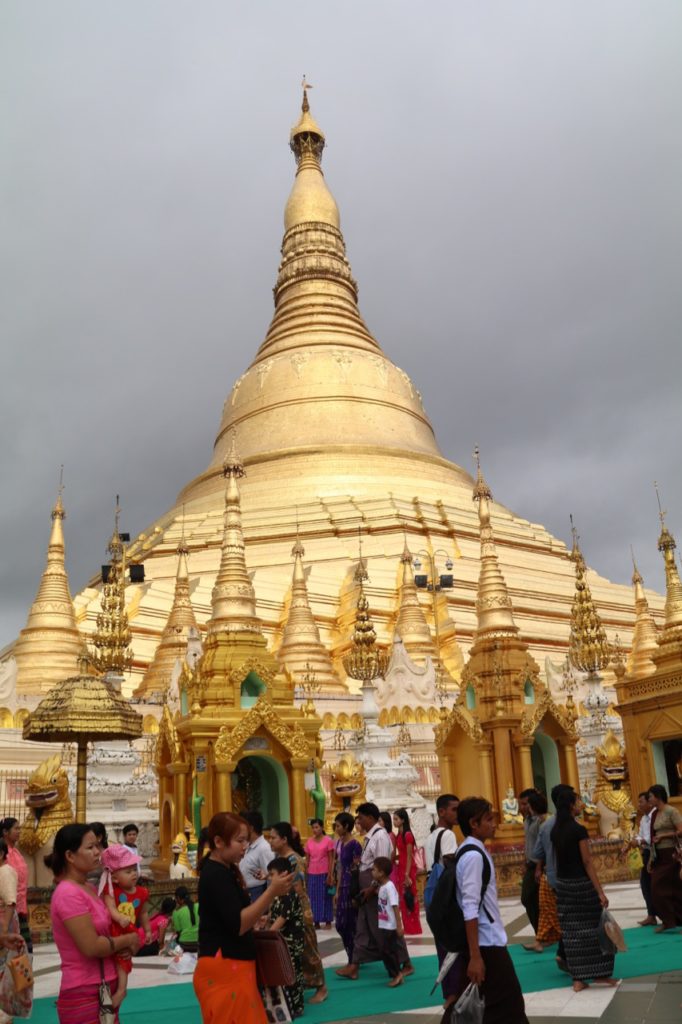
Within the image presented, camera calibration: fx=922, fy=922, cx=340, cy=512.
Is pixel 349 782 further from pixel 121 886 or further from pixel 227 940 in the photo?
pixel 227 940

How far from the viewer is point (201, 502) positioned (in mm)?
37250

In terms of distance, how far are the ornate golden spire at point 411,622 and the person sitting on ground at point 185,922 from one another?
17.9 meters

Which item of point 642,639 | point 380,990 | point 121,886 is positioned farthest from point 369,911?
point 642,639

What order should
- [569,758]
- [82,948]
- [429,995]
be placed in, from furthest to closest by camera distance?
1. [569,758]
2. [429,995]
3. [82,948]

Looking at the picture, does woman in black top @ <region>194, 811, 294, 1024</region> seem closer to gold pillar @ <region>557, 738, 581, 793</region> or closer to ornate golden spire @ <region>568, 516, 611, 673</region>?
gold pillar @ <region>557, 738, 581, 793</region>

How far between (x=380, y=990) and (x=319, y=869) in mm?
2652

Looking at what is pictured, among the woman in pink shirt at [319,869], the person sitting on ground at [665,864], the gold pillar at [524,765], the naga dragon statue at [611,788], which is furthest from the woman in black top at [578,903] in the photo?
the gold pillar at [524,765]

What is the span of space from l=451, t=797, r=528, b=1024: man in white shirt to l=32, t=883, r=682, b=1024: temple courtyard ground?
3.50ft

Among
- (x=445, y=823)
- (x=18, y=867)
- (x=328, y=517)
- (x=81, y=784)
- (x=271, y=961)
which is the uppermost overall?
(x=328, y=517)

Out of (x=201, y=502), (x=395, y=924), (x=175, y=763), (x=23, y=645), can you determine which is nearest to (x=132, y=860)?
(x=395, y=924)

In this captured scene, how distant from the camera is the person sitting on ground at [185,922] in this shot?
8.05m

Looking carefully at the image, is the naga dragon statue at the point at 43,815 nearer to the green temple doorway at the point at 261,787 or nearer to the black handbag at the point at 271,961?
the green temple doorway at the point at 261,787

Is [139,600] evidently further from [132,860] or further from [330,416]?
[132,860]

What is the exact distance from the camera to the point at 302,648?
2538 centimetres
